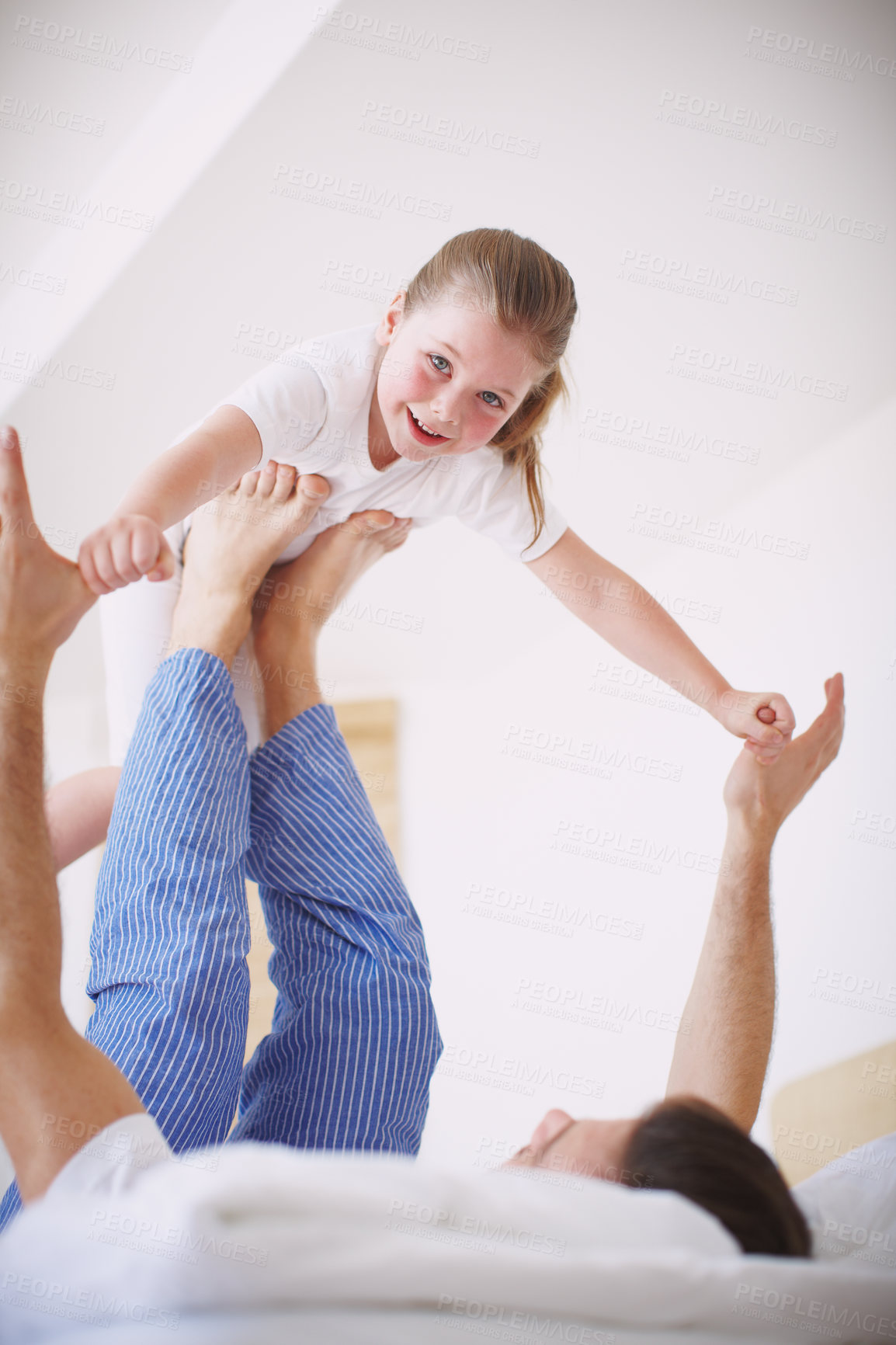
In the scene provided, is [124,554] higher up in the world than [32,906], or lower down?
higher up

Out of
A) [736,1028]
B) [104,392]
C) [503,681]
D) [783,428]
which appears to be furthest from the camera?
[503,681]

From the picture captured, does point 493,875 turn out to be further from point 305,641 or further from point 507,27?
point 507,27

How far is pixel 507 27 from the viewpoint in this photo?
1.13m

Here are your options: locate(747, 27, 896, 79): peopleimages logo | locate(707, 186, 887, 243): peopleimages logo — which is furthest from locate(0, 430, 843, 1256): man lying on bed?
locate(747, 27, 896, 79): peopleimages logo

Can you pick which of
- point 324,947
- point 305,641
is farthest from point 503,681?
point 324,947

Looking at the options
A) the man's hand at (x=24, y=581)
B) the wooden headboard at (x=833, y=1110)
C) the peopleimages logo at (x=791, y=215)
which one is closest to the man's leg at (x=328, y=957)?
the man's hand at (x=24, y=581)

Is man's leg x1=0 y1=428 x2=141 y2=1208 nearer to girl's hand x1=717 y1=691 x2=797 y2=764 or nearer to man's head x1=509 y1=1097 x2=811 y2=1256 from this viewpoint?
man's head x1=509 y1=1097 x2=811 y2=1256

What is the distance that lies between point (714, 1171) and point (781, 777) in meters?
0.60

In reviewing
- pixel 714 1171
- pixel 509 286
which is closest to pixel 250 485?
pixel 509 286

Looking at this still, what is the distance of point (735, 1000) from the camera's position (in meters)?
0.93

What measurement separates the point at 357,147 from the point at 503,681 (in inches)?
35.1

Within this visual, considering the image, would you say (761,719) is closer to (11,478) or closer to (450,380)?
(450,380)

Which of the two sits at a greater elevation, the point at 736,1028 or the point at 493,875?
the point at 736,1028

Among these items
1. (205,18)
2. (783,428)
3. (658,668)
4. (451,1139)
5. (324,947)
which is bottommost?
(451,1139)
